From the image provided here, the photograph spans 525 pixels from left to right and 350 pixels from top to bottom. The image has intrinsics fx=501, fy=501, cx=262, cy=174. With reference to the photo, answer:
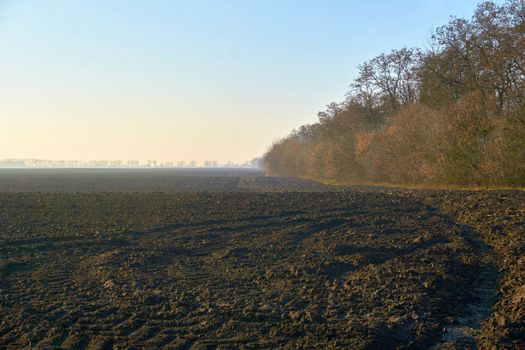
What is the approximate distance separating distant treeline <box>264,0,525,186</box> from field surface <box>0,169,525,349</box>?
407 inches

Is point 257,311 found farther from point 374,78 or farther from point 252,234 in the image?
point 374,78

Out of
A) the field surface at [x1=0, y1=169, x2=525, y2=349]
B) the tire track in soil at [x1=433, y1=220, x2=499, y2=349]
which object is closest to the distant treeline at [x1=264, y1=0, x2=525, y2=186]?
the field surface at [x1=0, y1=169, x2=525, y2=349]

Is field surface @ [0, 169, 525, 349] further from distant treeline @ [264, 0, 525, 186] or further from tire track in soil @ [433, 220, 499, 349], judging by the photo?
distant treeline @ [264, 0, 525, 186]

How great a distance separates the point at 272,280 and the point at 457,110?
24.0m

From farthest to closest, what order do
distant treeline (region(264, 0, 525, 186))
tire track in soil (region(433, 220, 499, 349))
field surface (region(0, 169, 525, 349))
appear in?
distant treeline (region(264, 0, 525, 186)), field surface (region(0, 169, 525, 349)), tire track in soil (region(433, 220, 499, 349))

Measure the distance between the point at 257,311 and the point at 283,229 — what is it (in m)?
8.13

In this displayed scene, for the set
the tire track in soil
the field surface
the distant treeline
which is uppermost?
the distant treeline

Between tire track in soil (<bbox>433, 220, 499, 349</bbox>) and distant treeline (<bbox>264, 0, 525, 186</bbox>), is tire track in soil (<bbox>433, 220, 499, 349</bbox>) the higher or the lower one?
the lower one

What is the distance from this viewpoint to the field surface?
7.00m

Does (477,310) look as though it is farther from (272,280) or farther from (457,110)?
(457,110)

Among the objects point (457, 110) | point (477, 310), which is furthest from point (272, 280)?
point (457, 110)

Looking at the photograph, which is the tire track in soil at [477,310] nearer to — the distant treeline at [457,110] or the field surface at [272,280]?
the field surface at [272,280]

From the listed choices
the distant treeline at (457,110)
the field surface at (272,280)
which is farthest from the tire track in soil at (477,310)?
the distant treeline at (457,110)

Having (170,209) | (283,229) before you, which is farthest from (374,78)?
(283,229)
